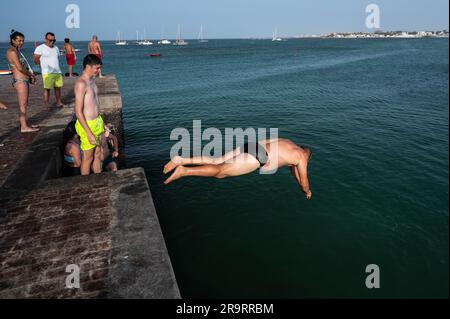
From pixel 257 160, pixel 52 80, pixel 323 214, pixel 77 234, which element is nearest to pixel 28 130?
pixel 52 80

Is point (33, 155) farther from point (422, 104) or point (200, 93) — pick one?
point (422, 104)

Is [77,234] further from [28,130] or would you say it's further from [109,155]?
[28,130]

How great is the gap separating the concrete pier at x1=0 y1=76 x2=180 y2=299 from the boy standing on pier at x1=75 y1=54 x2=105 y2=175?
2.29 feet

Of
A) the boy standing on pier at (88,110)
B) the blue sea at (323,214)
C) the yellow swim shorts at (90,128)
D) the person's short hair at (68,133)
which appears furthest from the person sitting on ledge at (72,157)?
the blue sea at (323,214)

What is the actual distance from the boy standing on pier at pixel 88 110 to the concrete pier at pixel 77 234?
697mm

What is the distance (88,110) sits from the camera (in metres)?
6.07

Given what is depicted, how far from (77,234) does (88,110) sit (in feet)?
9.30

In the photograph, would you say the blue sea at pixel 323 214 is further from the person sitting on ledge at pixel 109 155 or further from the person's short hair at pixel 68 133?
the person's short hair at pixel 68 133

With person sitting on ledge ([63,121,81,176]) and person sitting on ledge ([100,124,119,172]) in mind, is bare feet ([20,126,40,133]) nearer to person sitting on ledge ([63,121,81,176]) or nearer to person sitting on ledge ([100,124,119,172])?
person sitting on ledge ([63,121,81,176])

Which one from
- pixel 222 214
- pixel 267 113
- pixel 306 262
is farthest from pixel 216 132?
pixel 306 262

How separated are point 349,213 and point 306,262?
232 cm

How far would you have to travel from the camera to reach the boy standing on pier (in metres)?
5.77

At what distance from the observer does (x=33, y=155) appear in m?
6.82

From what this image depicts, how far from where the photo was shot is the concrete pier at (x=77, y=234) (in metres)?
3.50
